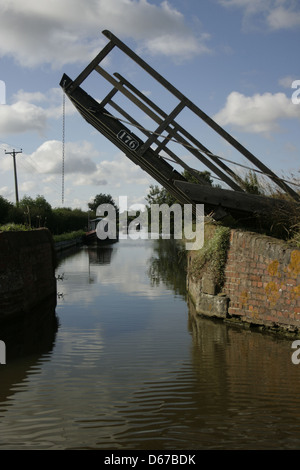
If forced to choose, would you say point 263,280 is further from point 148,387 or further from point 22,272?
point 22,272

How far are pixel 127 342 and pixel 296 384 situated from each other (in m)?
2.86

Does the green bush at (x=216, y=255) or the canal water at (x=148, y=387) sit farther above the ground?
the green bush at (x=216, y=255)

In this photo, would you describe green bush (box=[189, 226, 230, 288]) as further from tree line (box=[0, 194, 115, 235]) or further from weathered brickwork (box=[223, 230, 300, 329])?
tree line (box=[0, 194, 115, 235])

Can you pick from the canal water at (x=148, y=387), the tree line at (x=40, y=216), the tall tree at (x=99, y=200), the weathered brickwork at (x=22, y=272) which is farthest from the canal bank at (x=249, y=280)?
the tall tree at (x=99, y=200)

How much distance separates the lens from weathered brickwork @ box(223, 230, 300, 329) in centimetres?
739

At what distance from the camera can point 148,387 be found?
205 inches

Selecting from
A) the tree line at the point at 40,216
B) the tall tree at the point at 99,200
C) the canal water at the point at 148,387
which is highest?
the tall tree at the point at 99,200

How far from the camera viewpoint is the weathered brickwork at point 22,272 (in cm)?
916

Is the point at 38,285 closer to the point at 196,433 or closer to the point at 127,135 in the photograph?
the point at 127,135

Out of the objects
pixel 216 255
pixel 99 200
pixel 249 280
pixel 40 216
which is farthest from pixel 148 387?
pixel 99 200

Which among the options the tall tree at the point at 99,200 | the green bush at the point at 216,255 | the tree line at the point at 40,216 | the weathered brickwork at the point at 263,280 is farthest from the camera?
the tall tree at the point at 99,200

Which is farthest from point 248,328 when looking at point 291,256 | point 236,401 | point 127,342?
point 236,401

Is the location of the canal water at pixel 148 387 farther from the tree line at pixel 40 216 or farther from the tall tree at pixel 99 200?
the tall tree at pixel 99 200

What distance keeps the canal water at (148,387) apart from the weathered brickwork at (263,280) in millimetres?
403
